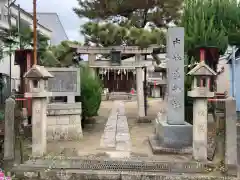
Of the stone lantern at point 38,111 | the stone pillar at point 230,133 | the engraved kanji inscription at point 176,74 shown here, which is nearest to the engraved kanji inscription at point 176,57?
the engraved kanji inscription at point 176,74

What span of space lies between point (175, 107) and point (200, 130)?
174 cm

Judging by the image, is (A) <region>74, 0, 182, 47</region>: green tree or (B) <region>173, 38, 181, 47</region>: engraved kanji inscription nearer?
(B) <region>173, 38, 181, 47</region>: engraved kanji inscription

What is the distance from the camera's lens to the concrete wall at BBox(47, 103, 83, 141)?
8.98 meters

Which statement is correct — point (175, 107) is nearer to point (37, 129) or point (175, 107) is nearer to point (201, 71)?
point (201, 71)

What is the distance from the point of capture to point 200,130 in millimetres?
6230

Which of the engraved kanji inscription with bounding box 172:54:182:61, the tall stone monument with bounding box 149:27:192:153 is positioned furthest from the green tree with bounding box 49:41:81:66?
the engraved kanji inscription with bounding box 172:54:182:61

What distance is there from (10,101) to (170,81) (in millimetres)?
4299

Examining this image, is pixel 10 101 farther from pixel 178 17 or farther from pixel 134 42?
pixel 178 17

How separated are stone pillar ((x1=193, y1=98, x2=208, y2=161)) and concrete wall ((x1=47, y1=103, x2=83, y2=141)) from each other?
4.33 m

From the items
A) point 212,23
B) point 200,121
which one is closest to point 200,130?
point 200,121

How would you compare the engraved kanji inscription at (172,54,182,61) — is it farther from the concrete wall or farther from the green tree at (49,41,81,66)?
the green tree at (49,41,81,66)

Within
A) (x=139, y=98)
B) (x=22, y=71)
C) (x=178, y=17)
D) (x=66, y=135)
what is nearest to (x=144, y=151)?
(x=66, y=135)

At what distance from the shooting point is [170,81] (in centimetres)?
800

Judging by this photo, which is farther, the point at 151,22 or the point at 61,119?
the point at 151,22
